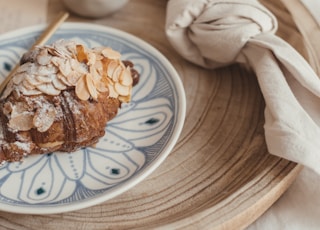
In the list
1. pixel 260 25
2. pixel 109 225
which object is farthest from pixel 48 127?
pixel 260 25

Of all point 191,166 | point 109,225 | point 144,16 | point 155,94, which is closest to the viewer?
point 109,225

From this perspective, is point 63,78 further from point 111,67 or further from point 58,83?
point 111,67

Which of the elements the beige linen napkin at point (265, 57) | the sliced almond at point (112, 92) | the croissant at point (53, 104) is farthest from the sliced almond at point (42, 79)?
the beige linen napkin at point (265, 57)

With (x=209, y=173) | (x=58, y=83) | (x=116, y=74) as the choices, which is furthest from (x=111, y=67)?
(x=209, y=173)

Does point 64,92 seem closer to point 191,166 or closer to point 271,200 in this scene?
point 191,166

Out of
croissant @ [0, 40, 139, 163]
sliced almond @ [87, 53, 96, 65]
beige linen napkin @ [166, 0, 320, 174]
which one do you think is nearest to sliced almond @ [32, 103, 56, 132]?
croissant @ [0, 40, 139, 163]

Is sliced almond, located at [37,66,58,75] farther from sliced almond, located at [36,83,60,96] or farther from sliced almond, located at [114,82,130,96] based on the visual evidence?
sliced almond, located at [114,82,130,96]

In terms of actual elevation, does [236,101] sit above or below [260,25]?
below
